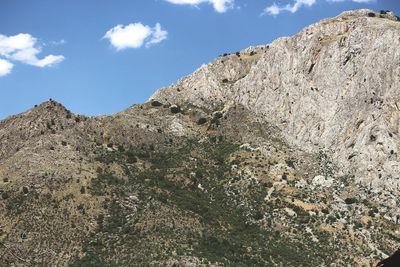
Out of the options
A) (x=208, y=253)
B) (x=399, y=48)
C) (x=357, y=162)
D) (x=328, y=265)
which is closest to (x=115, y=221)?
(x=208, y=253)

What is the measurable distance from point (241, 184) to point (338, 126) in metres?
26.6

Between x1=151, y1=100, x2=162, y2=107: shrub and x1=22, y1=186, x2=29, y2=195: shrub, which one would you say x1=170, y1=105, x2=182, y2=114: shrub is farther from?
x1=22, y1=186, x2=29, y2=195: shrub

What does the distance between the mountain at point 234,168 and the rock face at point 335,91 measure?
291 millimetres

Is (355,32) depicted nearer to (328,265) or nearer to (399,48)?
Result: (399,48)

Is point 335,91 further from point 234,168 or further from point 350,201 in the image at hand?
point 350,201

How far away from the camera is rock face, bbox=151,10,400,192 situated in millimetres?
117188

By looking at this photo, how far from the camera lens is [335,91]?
130 metres

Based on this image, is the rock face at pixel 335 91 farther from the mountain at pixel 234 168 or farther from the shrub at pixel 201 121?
the shrub at pixel 201 121

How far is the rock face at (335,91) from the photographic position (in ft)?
384

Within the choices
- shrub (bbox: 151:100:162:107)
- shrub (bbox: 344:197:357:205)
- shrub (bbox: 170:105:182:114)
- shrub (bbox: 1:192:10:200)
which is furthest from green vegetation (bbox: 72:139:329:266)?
shrub (bbox: 151:100:162:107)

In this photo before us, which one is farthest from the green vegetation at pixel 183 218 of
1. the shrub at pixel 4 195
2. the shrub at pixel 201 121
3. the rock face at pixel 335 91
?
the rock face at pixel 335 91

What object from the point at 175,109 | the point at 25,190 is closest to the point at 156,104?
the point at 175,109

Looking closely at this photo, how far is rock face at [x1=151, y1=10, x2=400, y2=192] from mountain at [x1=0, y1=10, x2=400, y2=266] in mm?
291

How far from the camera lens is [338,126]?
12450 cm
